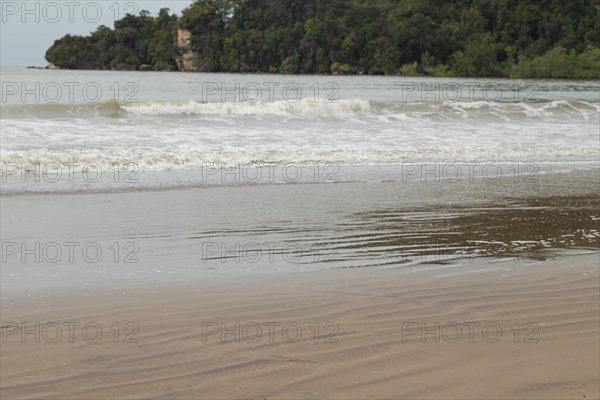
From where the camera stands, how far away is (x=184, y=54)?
288ft

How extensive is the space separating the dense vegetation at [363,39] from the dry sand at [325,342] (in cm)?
7311

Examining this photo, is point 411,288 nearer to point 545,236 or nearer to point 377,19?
point 545,236

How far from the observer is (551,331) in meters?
3.67

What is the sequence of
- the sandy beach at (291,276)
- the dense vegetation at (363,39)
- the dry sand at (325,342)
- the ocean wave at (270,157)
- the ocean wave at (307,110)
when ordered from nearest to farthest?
the dry sand at (325,342) < the sandy beach at (291,276) < the ocean wave at (270,157) < the ocean wave at (307,110) < the dense vegetation at (363,39)

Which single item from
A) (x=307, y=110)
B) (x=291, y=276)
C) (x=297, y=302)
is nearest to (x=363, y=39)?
(x=307, y=110)

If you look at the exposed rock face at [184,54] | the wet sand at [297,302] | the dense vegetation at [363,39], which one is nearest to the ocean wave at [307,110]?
the wet sand at [297,302]

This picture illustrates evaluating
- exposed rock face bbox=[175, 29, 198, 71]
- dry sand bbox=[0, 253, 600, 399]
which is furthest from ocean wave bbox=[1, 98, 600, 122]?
exposed rock face bbox=[175, 29, 198, 71]

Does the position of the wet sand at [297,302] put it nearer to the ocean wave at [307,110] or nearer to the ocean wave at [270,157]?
the ocean wave at [270,157]

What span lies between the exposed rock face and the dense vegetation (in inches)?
25.7

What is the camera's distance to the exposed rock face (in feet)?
285

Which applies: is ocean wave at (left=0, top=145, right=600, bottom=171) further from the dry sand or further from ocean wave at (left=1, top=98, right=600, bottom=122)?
the dry sand

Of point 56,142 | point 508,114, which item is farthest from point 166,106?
point 508,114

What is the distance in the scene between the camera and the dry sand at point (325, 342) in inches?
115

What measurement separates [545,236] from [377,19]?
3332 inches
